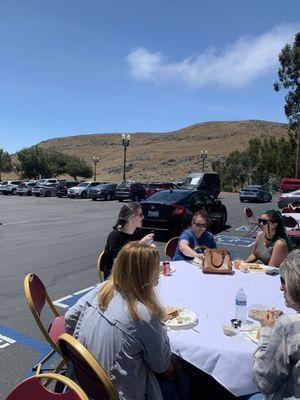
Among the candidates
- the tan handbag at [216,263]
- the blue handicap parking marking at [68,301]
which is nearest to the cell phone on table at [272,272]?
the tan handbag at [216,263]

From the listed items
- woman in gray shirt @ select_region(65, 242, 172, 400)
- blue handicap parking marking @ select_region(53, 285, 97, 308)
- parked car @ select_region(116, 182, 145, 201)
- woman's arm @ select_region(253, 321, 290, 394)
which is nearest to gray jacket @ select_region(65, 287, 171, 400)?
woman in gray shirt @ select_region(65, 242, 172, 400)

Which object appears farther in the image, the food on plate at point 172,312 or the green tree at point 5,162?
the green tree at point 5,162

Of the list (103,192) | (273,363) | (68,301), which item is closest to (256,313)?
(273,363)

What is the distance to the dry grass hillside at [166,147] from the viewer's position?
88744mm

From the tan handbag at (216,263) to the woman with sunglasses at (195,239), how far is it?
2.36 ft

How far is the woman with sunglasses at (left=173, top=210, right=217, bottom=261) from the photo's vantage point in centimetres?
537

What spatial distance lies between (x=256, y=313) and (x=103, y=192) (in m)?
30.9

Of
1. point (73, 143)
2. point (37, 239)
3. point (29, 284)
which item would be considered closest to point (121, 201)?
point (37, 239)

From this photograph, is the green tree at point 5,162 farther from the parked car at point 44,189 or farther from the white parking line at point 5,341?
the white parking line at point 5,341

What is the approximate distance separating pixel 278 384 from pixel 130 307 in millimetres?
916

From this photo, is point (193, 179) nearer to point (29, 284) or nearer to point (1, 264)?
point (1, 264)

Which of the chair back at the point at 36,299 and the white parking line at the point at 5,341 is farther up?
the chair back at the point at 36,299

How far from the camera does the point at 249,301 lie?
11.5ft

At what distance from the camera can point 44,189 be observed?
3966 centimetres
